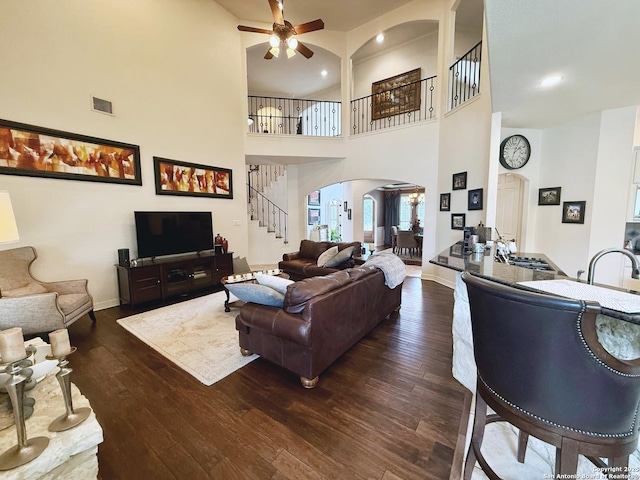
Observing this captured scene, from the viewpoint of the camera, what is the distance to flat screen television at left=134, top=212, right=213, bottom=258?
4176 millimetres

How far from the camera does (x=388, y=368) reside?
95.5 inches

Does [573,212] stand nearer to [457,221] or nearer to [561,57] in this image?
[457,221]

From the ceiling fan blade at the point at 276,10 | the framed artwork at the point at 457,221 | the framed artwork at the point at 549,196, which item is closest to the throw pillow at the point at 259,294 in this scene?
the ceiling fan blade at the point at 276,10

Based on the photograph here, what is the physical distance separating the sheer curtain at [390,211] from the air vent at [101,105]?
10692 mm

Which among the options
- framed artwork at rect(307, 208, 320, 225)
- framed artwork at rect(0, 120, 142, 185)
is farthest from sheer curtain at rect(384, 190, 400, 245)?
framed artwork at rect(0, 120, 142, 185)

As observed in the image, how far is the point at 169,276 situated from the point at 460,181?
5.32m

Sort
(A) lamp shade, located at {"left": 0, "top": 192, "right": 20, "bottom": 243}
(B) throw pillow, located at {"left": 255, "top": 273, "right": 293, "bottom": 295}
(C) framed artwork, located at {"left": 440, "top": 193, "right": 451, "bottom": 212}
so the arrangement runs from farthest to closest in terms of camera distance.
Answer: (C) framed artwork, located at {"left": 440, "top": 193, "right": 451, "bottom": 212}, (B) throw pillow, located at {"left": 255, "top": 273, "right": 293, "bottom": 295}, (A) lamp shade, located at {"left": 0, "top": 192, "right": 20, "bottom": 243}

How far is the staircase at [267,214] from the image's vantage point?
7.53 m

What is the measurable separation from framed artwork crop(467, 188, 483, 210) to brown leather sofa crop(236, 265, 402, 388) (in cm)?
276

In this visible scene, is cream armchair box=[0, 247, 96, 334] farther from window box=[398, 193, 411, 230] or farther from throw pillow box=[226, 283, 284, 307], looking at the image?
window box=[398, 193, 411, 230]

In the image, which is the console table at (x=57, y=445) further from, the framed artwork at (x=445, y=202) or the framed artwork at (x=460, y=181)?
the framed artwork at (x=445, y=202)

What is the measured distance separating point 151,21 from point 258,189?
15.8 ft

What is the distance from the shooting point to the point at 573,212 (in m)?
4.25

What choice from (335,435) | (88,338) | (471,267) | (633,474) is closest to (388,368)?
(335,435)
